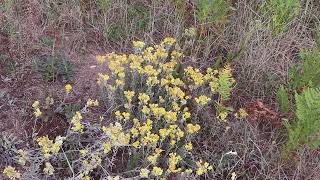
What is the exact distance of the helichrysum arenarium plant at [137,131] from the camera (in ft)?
8.67

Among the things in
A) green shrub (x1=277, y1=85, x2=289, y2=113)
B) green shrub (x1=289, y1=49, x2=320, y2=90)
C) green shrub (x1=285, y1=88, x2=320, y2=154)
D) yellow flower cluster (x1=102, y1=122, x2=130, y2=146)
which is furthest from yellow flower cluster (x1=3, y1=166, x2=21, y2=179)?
green shrub (x1=289, y1=49, x2=320, y2=90)

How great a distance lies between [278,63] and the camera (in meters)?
3.71

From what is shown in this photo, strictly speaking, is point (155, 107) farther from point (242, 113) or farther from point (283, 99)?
point (283, 99)

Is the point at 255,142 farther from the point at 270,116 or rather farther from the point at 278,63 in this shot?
the point at 278,63

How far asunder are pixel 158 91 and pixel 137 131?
1.68ft

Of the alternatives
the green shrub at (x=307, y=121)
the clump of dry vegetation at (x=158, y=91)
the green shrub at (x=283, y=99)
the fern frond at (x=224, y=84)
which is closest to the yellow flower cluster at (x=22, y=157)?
the clump of dry vegetation at (x=158, y=91)

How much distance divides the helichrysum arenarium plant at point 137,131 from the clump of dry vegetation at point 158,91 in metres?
0.01

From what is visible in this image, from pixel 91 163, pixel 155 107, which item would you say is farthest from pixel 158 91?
pixel 91 163

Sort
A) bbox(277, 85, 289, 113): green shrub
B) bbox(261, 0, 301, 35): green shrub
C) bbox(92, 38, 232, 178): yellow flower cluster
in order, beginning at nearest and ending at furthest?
1. bbox(92, 38, 232, 178): yellow flower cluster
2. bbox(277, 85, 289, 113): green shrub
3. bbox(261, 0, 301, 35): green shrub

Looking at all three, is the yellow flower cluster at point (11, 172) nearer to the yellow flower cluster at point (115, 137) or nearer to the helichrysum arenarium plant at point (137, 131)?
the helichrysum arenarium plant at point (137, 131)

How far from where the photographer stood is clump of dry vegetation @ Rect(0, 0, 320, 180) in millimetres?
2795

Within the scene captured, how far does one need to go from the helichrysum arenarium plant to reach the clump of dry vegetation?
11mm

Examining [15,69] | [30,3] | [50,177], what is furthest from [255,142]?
[30,3]

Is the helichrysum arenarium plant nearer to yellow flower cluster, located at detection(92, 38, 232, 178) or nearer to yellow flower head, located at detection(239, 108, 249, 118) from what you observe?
yellow flower cluster, located at detection(92, 38, 232, 178)
